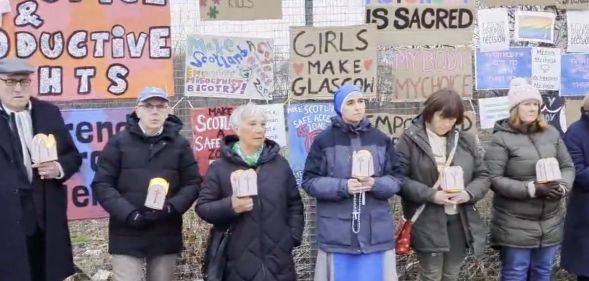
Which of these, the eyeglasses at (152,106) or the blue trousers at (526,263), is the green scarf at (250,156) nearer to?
the eyeglasses at (152,106)

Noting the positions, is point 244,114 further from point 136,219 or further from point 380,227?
point 380,227

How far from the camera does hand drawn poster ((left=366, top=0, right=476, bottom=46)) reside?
19.3 ft

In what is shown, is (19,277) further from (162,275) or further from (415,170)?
(415,170)

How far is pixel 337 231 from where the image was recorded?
4617mm

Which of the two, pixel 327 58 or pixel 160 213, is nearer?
pixel 160 213

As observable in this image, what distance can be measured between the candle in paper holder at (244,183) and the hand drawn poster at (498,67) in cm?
258

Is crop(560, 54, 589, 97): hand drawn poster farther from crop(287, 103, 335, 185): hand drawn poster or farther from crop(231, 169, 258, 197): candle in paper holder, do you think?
crop(231, 169, 258, 197): candle in paper holder

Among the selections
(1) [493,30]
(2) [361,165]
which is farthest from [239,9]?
(1) [493,30]

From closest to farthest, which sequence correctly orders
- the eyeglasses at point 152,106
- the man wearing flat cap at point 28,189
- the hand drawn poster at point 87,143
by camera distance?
the man wearing flat cap at point 28,189 → the eyeglasses at point 152,106 → the hand drawn poster at point 87,143

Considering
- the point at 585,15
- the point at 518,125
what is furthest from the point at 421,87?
the point at 585,15

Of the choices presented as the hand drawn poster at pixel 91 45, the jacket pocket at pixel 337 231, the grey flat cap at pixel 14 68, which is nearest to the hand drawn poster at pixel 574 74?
the jacket pocket at pixel 337 231

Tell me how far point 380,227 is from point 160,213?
144 cm

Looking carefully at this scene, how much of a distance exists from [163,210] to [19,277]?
0.99 meters

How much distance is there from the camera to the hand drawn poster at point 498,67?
605 centimetres
